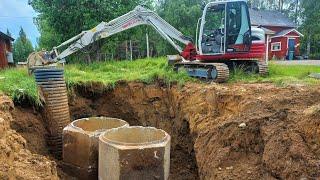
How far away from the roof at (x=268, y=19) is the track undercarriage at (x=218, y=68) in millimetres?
19448

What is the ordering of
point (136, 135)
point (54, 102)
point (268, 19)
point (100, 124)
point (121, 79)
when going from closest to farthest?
point (136, 135), point (54, 102), point (100, 124), point (121, 79), point (268, 19)

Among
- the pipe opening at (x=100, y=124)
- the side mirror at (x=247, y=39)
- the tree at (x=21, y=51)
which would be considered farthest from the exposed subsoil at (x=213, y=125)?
the tree at (x=21, y=51)

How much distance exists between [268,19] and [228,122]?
2702cm

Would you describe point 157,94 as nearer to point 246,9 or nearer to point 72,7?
point 246,9

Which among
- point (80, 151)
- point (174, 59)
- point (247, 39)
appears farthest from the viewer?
point (174, 59)

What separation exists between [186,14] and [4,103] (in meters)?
22.5

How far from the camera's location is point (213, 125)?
659 cm

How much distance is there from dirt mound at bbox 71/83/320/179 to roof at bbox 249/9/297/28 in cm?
2136

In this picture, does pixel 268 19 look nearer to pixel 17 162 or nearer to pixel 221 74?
pixel 221 74

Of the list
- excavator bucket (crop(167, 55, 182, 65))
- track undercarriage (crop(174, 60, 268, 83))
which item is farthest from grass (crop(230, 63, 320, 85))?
excavator bucket (crop(167, 55, 182, 65))

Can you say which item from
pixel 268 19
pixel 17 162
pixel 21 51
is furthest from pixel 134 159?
pixel 21 51

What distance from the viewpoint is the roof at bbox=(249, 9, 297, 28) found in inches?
1164

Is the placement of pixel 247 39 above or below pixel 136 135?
above

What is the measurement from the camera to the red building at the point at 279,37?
27812mm
